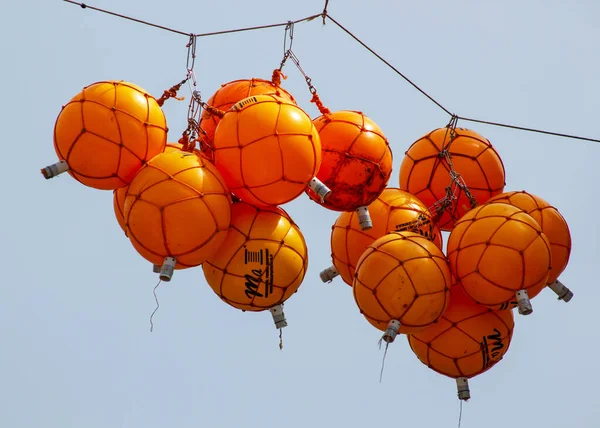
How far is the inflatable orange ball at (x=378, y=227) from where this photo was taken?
58.1 feet

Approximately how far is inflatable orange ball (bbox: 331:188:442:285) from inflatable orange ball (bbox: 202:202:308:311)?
3.28 feet

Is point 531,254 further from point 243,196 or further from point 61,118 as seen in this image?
point 61,118

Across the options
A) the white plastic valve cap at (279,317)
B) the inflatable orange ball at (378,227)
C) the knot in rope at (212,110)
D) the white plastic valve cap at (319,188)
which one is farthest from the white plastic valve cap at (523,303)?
the knot in rope at (212,110)

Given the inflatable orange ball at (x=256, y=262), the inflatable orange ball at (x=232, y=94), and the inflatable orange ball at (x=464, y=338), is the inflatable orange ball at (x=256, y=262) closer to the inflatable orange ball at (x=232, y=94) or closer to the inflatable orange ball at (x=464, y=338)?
the inflatable orange ball at (x=232, y=94)

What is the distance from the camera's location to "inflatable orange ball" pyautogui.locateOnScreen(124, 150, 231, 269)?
16.1 m

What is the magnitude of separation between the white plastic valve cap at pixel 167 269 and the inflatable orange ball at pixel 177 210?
0.18 ft

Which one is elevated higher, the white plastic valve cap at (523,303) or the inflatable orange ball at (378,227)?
the inflatable orange ball at (378,227)

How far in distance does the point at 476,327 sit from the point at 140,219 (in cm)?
407

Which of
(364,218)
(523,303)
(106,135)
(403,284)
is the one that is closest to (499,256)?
(523,303)

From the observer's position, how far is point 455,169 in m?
18.6

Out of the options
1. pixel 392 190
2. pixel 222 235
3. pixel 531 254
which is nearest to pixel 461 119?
pixel 392 190

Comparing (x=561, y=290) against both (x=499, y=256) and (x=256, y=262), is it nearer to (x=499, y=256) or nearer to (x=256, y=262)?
(x=499, y=256)

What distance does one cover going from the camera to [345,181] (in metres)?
17.3

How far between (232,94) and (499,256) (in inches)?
151
